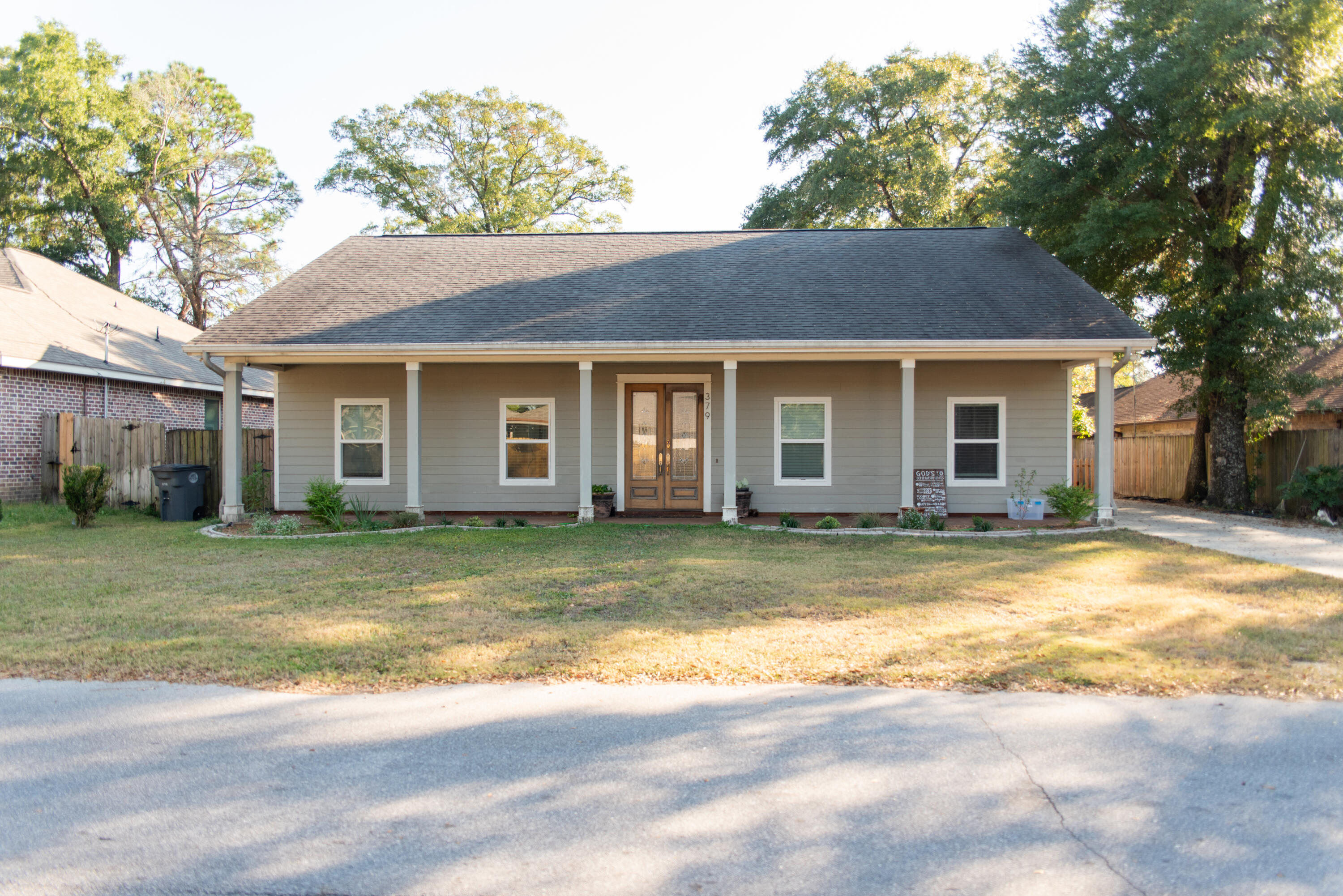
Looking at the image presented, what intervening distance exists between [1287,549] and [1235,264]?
25.1 ft

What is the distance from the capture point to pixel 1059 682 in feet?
15.7

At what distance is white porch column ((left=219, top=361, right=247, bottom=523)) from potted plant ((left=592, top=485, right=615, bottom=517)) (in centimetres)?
532

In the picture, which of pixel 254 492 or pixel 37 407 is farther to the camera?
pixel 37 407

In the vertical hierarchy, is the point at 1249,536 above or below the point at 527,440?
below

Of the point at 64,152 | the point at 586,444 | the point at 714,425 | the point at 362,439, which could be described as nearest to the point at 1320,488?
the point at 714,425

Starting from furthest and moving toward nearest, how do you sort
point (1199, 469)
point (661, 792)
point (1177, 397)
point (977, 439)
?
1. point (1177, 397)
2. point (1199, 469)
3. point (977, 439)
4. point (661, 792)

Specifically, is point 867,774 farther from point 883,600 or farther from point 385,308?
point 385,308

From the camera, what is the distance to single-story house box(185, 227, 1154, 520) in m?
12.5

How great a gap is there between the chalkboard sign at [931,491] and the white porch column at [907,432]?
25 cm

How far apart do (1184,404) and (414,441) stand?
15083 millimetres

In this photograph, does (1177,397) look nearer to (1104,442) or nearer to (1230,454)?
(1230,454)

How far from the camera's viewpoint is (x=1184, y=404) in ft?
55.4

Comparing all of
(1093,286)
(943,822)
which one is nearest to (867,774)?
(943,822)

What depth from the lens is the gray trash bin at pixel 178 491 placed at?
43.4ft
